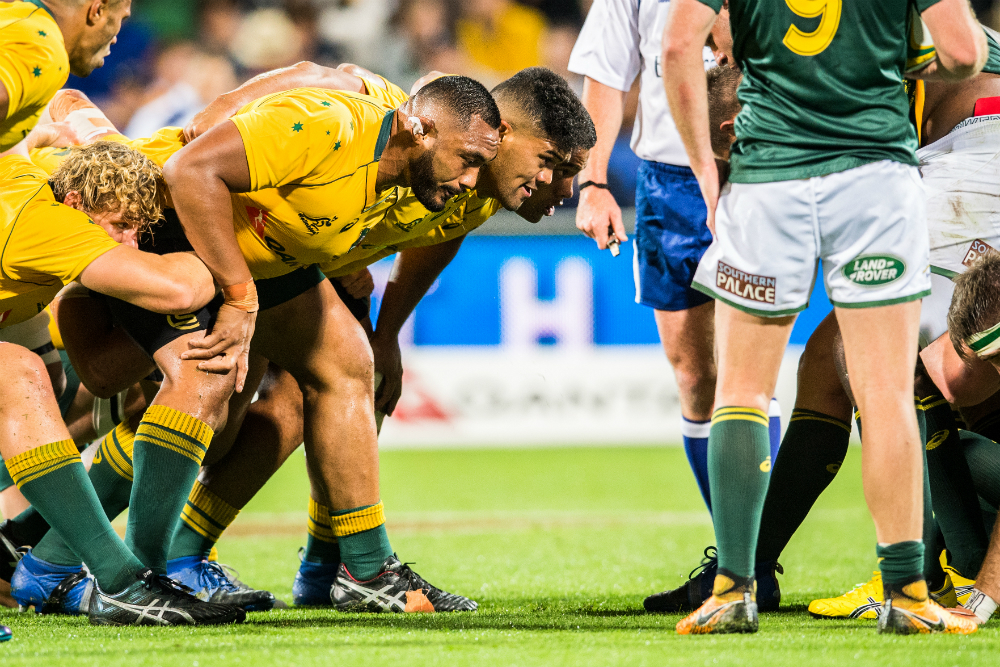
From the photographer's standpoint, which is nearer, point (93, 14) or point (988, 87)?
point (93, 14)

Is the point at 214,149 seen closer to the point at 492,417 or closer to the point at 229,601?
the point at 229,601

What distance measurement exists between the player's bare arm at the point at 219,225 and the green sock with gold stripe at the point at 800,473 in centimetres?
168

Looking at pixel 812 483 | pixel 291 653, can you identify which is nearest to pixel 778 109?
pixel 812 483

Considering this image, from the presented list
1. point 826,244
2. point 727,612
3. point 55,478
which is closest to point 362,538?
point 55,478

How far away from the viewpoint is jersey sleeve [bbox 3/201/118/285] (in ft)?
10.2

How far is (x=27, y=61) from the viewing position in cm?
329

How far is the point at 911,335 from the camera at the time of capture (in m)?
2.76

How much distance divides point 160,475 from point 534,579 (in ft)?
5.74

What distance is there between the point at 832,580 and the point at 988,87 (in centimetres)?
191

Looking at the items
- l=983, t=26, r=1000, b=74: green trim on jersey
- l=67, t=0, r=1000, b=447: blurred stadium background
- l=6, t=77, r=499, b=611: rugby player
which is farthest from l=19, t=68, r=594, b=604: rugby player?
l=67, t=0, r=1000, b=447: blurred stadium background

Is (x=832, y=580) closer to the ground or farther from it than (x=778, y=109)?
closer to the ground

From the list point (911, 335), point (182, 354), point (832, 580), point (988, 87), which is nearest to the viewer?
point (911, 335)

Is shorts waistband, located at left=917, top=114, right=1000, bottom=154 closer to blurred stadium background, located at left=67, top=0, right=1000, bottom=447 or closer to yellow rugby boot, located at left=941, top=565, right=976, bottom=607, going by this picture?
yellow rugby boot, located at left=941, top=565, right=976, bottom=607

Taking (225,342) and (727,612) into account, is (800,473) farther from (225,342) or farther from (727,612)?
(225,342)
